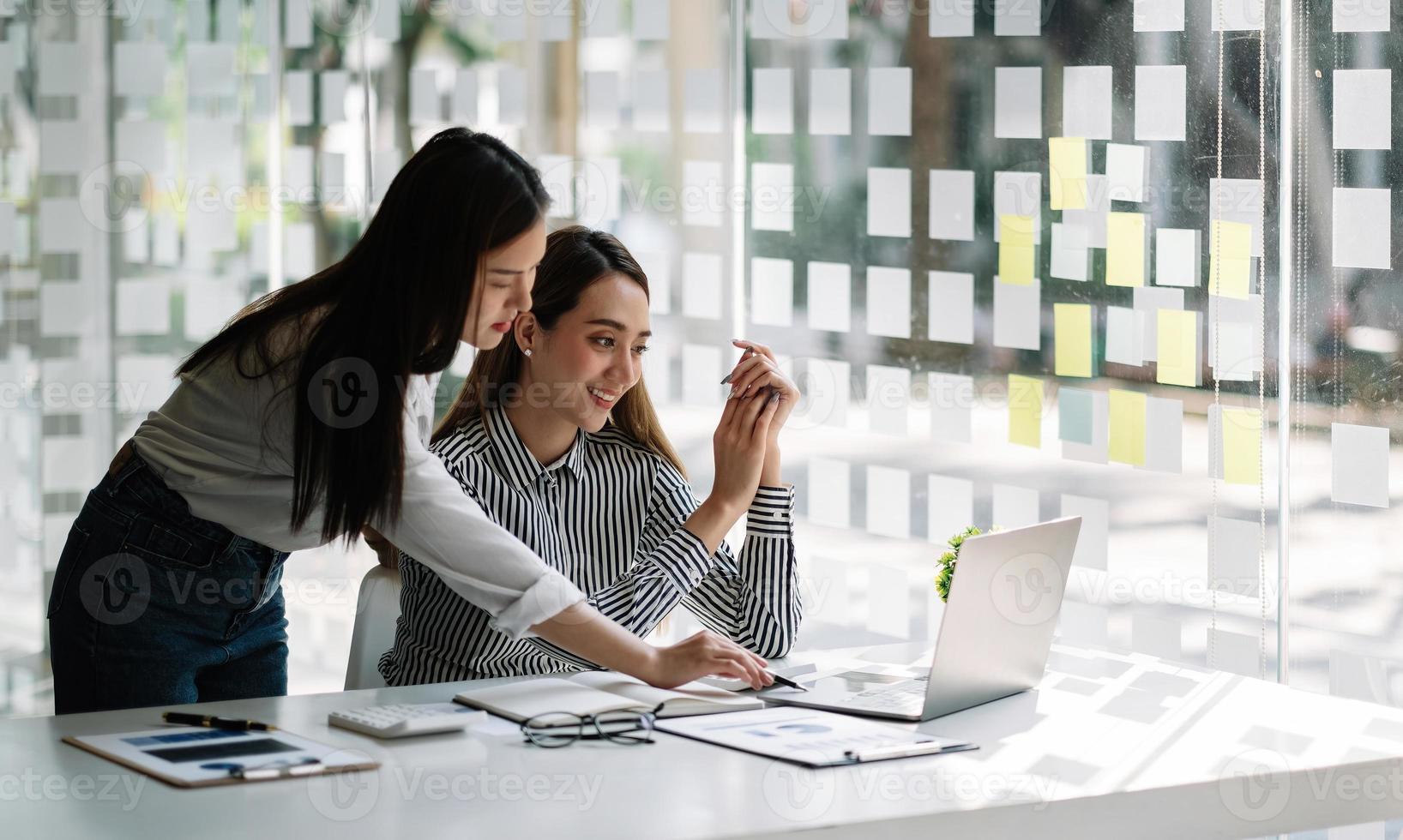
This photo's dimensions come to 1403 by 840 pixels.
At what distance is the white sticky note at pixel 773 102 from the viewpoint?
3.31 metres

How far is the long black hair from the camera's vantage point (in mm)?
1562

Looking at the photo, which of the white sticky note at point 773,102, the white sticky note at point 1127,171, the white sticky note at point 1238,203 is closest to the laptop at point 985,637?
the white sticky note at point 1238,203

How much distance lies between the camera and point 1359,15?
2.29 m

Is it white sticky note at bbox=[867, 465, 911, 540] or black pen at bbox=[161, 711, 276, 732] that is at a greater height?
white sticky note at bbox=[867, 465, 911, 540]

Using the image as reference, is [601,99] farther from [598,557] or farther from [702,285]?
[598,557]

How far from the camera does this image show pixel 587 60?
11.2ft

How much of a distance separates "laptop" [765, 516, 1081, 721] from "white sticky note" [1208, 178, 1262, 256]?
854 mm

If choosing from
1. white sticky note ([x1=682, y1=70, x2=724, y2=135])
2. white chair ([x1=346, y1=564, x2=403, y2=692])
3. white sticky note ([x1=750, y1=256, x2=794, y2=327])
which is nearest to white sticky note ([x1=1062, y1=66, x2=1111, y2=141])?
white sticky note ([x1=750, y1=256, x2=794, y2=327])

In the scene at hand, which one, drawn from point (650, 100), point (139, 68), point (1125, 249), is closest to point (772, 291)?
point (650, 100)

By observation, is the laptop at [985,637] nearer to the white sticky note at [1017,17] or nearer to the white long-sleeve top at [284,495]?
the white long-sleeve top at [284,495]

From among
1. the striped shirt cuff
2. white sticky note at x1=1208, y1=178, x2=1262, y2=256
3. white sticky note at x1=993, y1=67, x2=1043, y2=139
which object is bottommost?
the striped shirt cuff

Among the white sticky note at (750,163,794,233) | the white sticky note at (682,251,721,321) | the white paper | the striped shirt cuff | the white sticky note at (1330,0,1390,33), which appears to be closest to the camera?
the striped shirt cuff

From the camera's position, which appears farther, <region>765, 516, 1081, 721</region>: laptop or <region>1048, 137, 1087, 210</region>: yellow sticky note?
<region>1048, 137, 1087, 210</region>: yellow sticky note

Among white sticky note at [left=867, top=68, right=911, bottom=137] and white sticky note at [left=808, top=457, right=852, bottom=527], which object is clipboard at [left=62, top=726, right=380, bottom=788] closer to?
white sticky note at [left=808, top=457, right=852, bottom=527]
